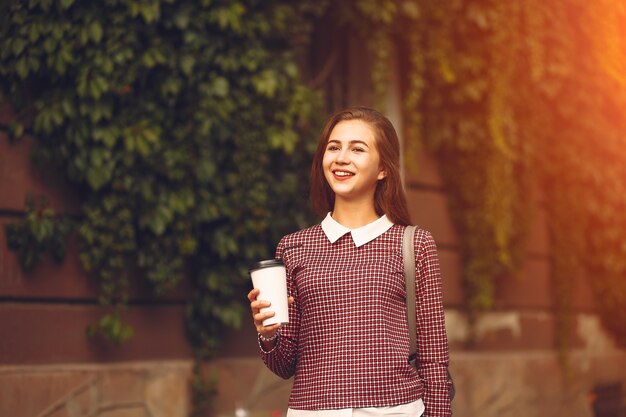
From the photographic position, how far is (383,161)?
11.7 ft

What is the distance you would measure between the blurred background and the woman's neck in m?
0.38

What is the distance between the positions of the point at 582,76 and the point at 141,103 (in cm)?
505

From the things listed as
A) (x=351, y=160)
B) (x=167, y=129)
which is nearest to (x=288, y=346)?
(x=351, y=160)

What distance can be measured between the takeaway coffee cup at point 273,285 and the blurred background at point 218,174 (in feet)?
2.60

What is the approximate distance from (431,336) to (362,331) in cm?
23

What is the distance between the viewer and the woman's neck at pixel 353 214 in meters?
3.55

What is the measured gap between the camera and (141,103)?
593 centimetres

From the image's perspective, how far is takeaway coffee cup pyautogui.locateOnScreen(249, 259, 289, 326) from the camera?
3164 millimetres

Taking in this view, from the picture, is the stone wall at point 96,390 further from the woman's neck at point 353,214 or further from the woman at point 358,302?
the woman's neck at point 353,214

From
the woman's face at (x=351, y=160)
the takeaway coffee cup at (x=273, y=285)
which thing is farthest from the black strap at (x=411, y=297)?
the takeaway coffee cup at (x=273, y=285)

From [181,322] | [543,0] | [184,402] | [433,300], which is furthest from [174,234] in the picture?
[543,0]

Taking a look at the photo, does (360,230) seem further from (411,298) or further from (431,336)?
(431,336)

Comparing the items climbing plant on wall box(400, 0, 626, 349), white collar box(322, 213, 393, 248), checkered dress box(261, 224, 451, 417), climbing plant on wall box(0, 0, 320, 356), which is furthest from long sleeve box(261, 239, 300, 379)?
climbing plant on wall box(400, 0, 626, 349)

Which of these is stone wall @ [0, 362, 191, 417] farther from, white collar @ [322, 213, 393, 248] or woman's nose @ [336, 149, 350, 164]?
woman's nose @ [336, 149, 350, 164]
